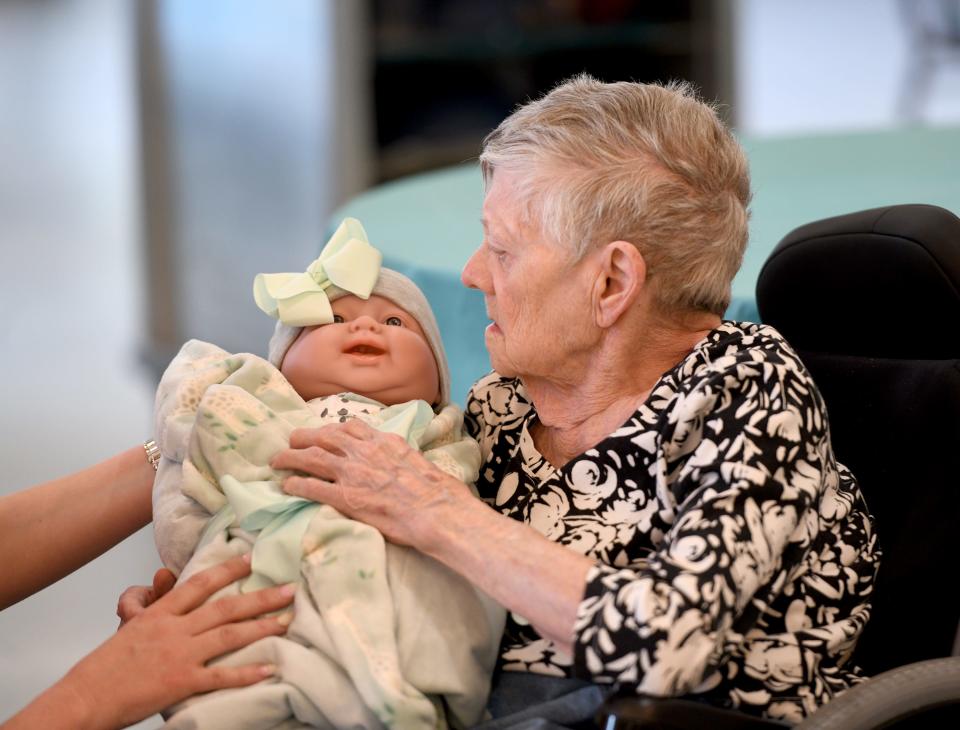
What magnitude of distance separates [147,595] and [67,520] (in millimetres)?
248

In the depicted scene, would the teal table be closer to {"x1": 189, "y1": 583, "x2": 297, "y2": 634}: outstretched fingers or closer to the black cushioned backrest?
the black cushioned backrest

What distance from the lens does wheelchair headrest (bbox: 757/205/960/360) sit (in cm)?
179

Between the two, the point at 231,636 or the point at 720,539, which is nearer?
the point at 720,539

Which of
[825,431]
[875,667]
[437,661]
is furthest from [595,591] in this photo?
[875,667]

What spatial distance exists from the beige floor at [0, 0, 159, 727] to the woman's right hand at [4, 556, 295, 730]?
1.66 metres

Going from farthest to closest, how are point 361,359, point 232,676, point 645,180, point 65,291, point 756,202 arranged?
point 65,291 → point 756,202 → point 361,359 → point 645,180 → point 232,676

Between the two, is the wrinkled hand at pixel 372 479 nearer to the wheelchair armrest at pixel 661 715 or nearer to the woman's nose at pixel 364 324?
the woman's nose at pixel 364 324

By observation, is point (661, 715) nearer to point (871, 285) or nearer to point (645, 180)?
point (645, 180)

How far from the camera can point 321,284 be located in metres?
1.86

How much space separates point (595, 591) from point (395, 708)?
26cm

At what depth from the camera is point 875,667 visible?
5.78ft

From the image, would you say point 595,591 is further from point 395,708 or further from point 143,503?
point 143,503

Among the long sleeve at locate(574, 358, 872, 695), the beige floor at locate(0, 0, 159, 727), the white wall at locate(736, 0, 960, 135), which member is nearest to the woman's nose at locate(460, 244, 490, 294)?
the long sleeve at locate(574, 358, 872, 695)

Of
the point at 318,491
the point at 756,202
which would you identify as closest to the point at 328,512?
the point at 318,491
